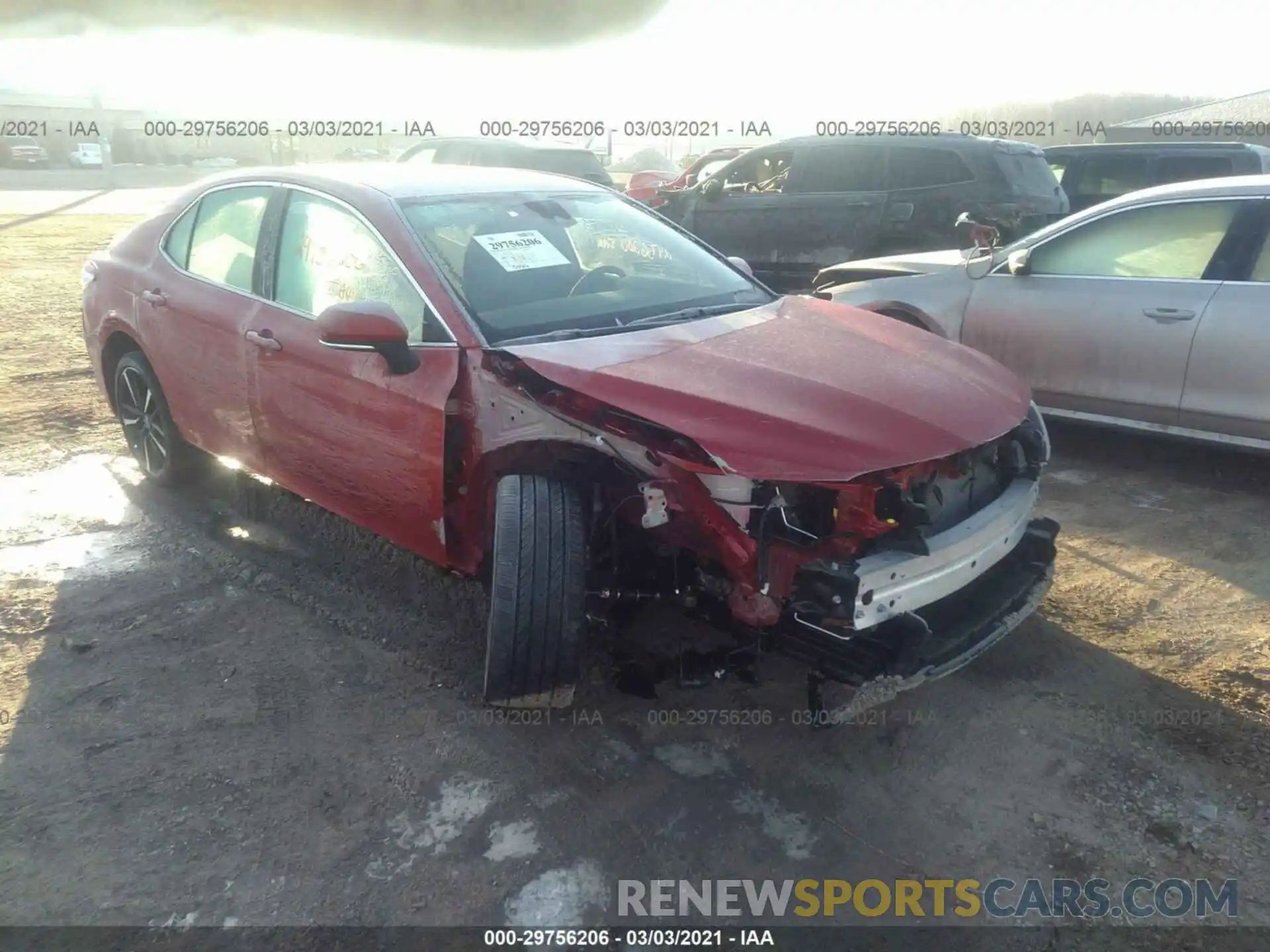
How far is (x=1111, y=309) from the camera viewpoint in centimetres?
495

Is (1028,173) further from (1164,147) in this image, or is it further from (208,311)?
(208,311)

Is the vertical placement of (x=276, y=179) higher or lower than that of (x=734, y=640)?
higher

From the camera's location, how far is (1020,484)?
3139 mm

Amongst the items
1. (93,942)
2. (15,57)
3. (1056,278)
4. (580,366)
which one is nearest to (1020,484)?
(580,366)

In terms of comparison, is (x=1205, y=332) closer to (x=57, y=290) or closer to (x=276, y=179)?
(x=276, y=179)

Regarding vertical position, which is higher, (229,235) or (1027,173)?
(1027,173)

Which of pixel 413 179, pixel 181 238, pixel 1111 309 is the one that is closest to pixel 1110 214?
pixel 1111 309

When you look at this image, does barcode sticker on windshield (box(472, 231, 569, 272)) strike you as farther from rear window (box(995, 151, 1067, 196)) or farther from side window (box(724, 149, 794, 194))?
side window (box(724, 149, 794, 194))

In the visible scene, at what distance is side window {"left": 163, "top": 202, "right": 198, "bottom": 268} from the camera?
4.29 meters

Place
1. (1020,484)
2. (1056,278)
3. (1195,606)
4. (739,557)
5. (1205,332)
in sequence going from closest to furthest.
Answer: (739,557)
(1020,484)
(1195,606)
(1205,332)
(1056,278)

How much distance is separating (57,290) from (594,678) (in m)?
9.62

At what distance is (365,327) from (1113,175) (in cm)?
966

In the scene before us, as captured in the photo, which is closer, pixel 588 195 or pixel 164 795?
pixel 164 795

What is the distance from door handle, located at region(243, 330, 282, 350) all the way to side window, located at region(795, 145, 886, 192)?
247 inches
